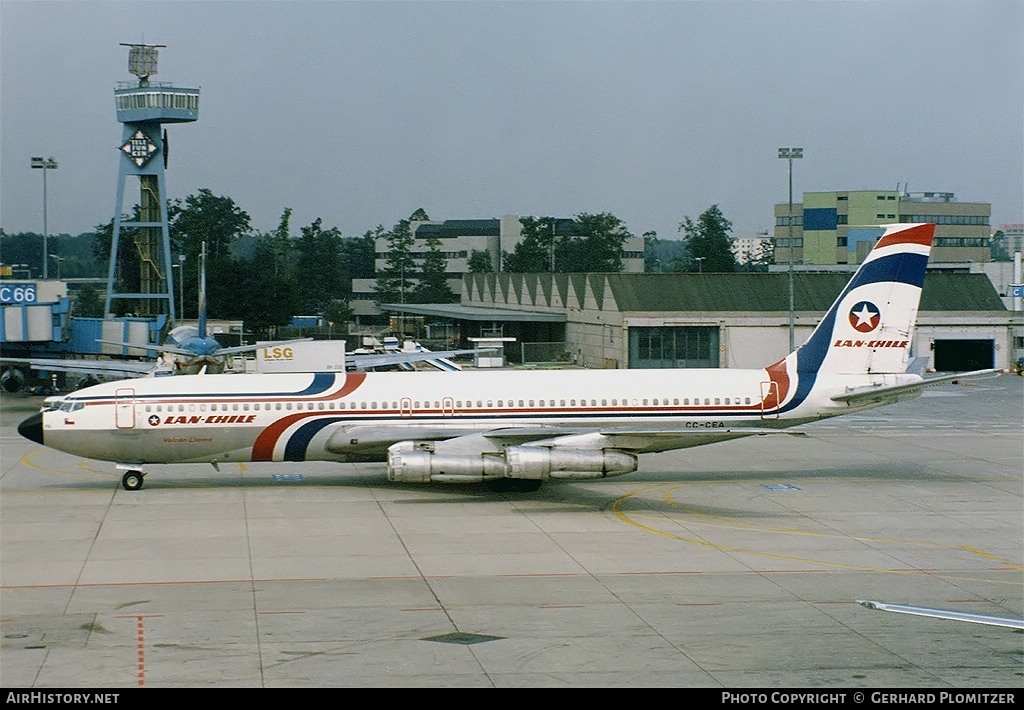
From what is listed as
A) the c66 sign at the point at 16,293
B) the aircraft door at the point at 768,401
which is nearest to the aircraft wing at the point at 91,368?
the c66 sign at the point at 16,293

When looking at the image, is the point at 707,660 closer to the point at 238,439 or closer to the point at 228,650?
the point at 228,650

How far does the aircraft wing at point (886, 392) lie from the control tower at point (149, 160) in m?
73.4

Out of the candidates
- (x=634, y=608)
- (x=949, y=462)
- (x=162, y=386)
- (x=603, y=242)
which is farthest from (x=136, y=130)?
(x=603, y=242)

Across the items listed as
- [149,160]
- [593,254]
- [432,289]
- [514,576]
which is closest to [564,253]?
[593,254]

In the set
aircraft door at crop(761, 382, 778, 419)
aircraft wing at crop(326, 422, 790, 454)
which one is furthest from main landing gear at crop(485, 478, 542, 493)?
aircraft door at crop(761, 382, 778, 419)

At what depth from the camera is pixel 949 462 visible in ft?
147

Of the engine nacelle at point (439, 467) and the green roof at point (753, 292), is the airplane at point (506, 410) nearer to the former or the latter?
the engine nacelle at point (439, 467)

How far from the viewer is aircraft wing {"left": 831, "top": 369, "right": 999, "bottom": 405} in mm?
38938

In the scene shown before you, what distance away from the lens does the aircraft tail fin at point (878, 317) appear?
41031 millimetres

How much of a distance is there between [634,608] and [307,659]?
282 inches

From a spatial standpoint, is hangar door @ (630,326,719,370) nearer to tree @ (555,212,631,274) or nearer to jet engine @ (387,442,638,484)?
jet engine @ (387,442,638,484)

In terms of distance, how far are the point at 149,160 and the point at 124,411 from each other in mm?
70725

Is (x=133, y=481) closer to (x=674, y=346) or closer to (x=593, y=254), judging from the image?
(x=674, y=346)

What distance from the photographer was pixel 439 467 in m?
35.6
